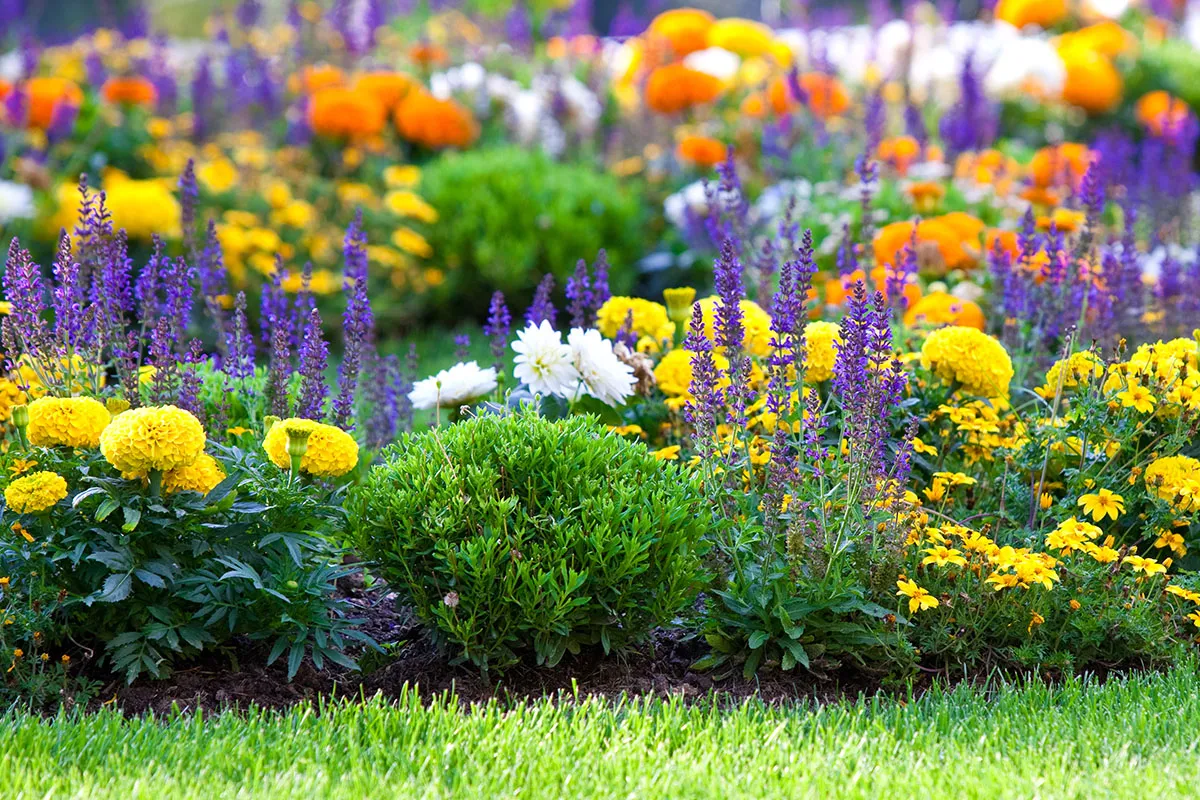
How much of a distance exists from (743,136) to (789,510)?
5274 millimetres

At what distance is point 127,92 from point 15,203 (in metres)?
1.58

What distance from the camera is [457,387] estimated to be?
3518 mm

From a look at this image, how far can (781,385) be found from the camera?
3.10m

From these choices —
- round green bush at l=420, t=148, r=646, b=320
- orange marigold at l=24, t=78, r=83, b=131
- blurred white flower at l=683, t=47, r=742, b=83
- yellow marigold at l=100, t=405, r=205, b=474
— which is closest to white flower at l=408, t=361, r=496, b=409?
yellow marigold at l=100, t=405, r=205, b=474

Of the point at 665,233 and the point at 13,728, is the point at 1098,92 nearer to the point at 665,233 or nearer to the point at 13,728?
the point at 665,233

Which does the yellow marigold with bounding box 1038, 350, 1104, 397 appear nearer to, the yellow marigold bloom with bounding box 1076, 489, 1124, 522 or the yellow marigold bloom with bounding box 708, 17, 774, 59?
the yellow marigold bloom with bounding box 1076, 489, 1124, 522

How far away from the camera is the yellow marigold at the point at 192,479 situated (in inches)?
110

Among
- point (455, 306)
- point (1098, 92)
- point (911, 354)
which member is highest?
point (1098, 92)

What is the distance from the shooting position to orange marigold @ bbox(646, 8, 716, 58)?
9523mm

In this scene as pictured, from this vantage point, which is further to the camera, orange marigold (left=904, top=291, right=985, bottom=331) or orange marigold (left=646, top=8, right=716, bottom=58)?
orange marigold (left=646, top=8, right=716, bottom=58)

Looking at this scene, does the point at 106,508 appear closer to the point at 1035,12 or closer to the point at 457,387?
the point at 457,387

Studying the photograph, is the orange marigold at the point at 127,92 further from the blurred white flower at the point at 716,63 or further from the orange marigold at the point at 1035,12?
the orange marigold at the point at 1035,12

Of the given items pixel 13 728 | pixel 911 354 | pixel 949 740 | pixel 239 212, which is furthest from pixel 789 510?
pixel 239 212

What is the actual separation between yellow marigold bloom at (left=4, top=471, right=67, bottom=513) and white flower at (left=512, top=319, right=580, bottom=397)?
3.73 feet
